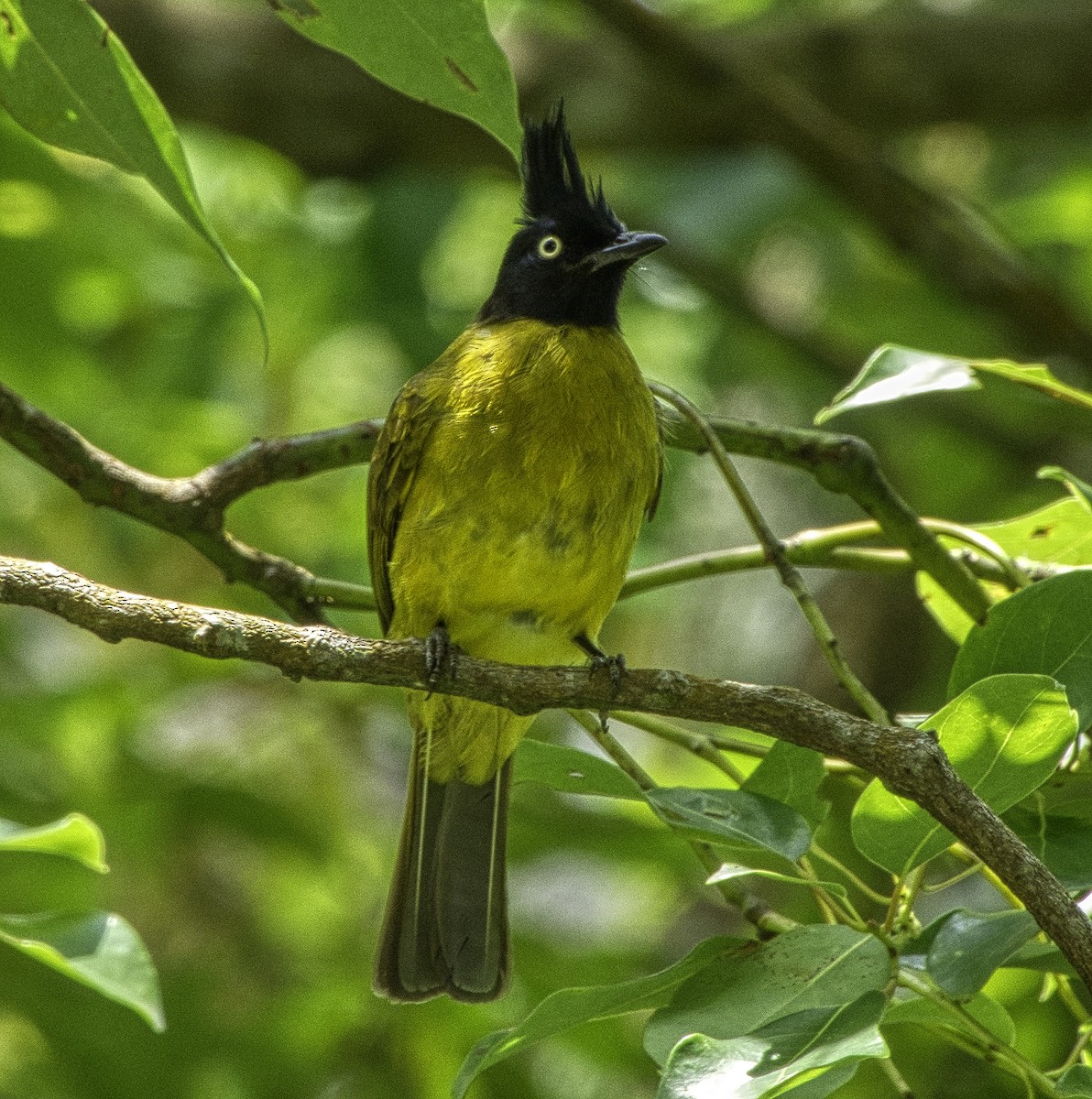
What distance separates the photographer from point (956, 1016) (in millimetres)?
2059

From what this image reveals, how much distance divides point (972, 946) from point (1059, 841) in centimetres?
34

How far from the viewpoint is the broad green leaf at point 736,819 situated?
2.09 metres

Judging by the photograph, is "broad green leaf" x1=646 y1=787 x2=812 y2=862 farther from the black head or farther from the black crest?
the black crest

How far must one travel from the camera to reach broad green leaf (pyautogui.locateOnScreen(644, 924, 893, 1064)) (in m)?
1.99

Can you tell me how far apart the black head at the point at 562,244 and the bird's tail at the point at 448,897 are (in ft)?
3.67

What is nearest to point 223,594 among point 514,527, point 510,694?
point 514,527

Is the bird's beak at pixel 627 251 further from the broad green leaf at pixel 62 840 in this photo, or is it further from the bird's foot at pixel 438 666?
the broad green leaf at pixel 62 840

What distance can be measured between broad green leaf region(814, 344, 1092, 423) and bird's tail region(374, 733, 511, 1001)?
1514 millimetres

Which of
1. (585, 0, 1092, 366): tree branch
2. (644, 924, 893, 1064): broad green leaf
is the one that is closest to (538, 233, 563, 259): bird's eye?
(585, 0, 1092, 366): tree branch

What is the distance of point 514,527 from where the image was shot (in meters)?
3.31

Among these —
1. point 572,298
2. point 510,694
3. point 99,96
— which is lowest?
point 510,694

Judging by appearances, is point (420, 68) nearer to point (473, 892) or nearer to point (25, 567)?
point (25, 567)

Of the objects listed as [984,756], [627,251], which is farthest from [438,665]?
[627,251]

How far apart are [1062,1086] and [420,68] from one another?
1458 millimetres
